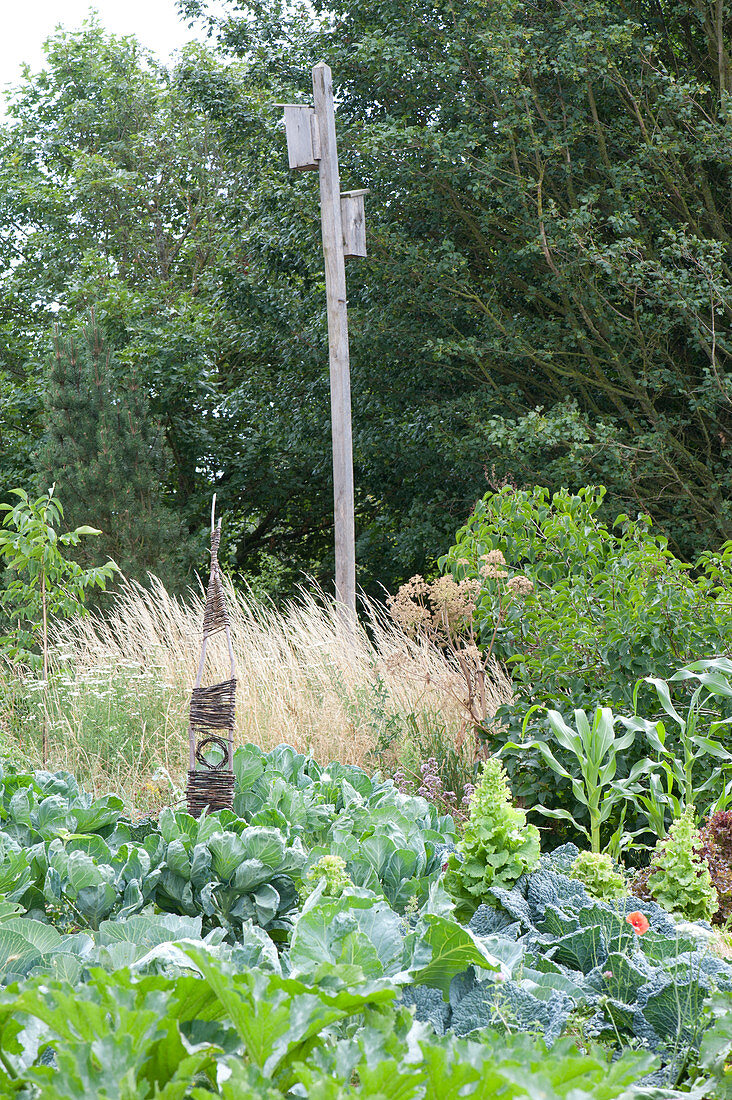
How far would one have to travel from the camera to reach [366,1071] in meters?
1.00

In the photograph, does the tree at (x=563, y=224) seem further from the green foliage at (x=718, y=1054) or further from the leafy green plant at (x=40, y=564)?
the green foliage at (x=718, y=1054)

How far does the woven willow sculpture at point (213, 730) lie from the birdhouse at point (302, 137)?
216 inches

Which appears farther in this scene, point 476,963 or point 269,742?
point 269,742

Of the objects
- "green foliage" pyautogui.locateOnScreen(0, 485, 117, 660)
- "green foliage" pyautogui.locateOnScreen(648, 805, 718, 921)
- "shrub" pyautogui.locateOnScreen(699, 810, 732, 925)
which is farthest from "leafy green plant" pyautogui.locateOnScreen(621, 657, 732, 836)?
"green foliage" pyautogui.locateOnScreen(0, 485, 117, 660)

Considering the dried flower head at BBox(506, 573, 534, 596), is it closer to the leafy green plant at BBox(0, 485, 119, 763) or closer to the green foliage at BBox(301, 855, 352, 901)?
the green foliage at BBox(301, 855, 352, 901)

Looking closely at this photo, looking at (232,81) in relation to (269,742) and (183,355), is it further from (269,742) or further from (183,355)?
(269,742)

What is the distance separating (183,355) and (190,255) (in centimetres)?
364

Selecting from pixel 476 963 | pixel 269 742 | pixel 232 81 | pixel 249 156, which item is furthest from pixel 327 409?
pixel 476 963

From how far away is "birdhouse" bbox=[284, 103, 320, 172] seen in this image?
24.2ft

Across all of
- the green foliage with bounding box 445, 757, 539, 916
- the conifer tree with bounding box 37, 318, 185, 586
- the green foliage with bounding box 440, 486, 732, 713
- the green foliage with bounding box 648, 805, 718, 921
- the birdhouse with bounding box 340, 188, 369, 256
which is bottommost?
the green foliage with bounding box 648, 805, 718, 921

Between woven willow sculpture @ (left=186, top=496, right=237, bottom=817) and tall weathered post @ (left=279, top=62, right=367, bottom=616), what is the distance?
4370 millimetres

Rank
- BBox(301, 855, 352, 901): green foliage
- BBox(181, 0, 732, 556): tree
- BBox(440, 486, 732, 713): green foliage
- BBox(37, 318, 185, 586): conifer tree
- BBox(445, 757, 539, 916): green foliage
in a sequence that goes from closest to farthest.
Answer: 1. BBox(301, 855, 352, 901): green foliage
2. BBox(445, 757, 539, 916): green foliage
3. BBox(440, 486, 732, 713): green foliage
4. BBox(181, 0, 732, 556): tree
5. BBox(37, 318, 185, 586): conifer tree

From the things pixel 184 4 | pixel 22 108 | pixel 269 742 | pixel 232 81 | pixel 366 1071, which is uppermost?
pixel 22 108

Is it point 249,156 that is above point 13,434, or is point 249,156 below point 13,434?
above
